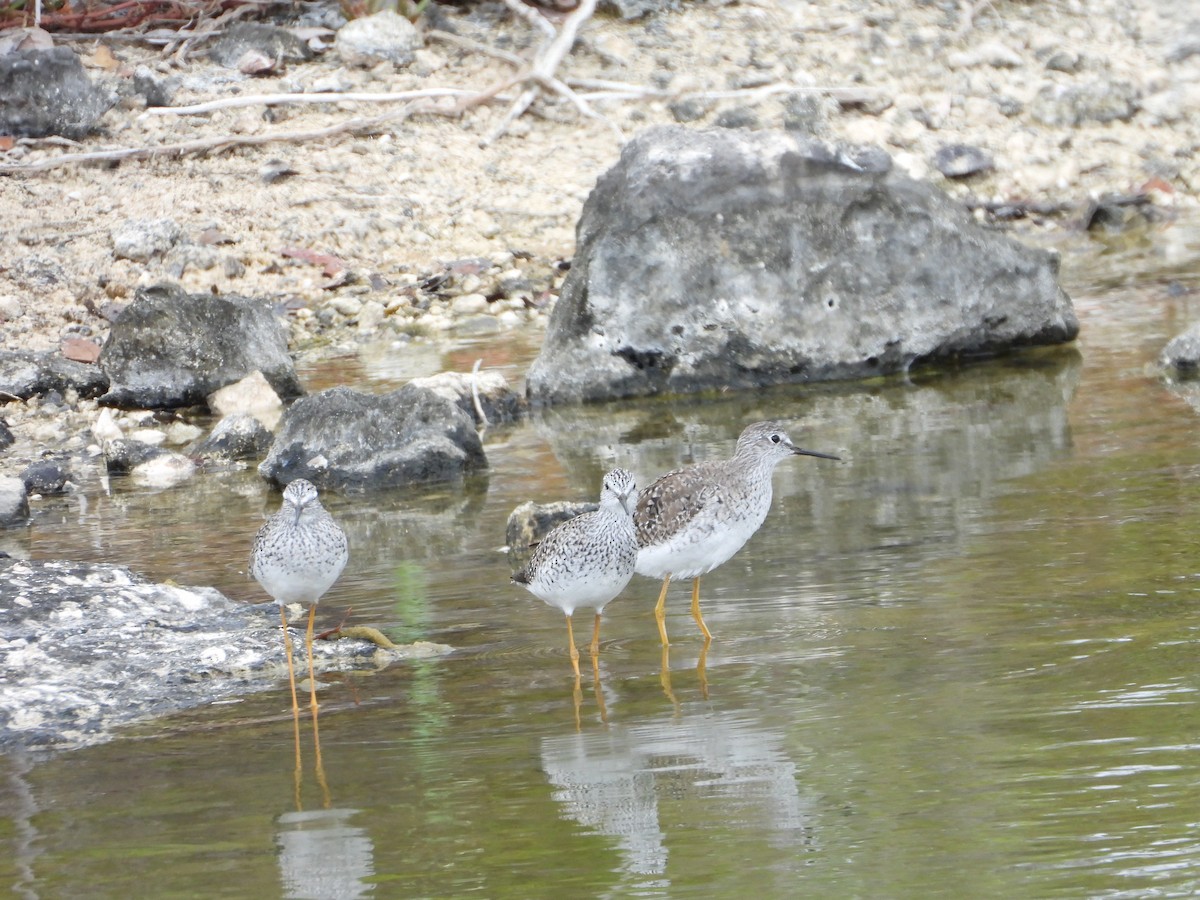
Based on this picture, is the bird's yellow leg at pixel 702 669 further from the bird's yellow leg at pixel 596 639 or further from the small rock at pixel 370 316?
the small rock at pixel 370 316

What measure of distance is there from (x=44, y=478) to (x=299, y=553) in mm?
4968

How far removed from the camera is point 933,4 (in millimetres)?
23562

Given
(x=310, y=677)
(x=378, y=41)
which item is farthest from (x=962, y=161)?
(x=310, y=677)

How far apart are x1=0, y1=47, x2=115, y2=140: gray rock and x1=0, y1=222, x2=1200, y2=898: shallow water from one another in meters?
9.16

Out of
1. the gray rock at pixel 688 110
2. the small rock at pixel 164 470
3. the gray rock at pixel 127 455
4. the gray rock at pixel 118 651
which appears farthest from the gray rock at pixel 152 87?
the gray rock at pixel 118 651

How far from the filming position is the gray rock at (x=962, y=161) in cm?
2031

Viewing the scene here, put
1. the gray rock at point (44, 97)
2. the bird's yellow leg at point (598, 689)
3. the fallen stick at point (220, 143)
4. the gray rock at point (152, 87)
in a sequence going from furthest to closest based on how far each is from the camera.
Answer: the gray rock at point (152, 87) → the gray rock at point (44, 97) → the fallen stick at point (220, 143) → the bird's yellow leg at point (598, 689)

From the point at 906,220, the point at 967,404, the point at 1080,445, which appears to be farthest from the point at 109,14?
the point at 1080,445

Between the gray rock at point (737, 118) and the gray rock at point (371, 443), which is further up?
the gray rock at point (737, 118)

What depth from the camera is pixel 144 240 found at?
56.0 feet

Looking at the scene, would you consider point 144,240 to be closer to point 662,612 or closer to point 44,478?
point 44,478

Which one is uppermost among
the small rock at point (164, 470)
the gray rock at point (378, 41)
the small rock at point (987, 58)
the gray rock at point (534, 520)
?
the gray rock at point (378, 41)

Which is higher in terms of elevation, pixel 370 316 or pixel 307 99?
pixel 307 99

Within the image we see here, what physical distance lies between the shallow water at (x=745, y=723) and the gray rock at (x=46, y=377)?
11.3 ft
